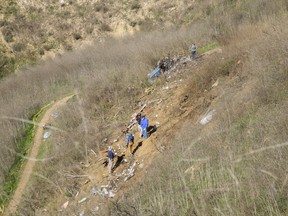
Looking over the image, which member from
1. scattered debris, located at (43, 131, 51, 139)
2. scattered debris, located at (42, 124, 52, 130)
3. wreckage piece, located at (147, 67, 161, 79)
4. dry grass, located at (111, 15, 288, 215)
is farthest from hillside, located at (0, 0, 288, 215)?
scattered debris, located at (43, 131, 51, 139)

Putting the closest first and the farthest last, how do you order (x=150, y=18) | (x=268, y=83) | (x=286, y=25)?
1. (x=268, y=83)
2. (x=286, y=25)
3. (x=150, y=18)

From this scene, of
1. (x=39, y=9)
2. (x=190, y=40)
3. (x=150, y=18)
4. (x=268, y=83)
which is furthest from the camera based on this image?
(x=39, y=9)

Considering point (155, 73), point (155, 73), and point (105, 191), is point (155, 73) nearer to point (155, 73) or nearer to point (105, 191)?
point (155, 73)

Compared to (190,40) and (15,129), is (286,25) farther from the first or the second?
(15,129)

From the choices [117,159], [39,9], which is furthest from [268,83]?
[39,9]

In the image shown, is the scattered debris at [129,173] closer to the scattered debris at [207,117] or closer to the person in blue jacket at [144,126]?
the person in blue jacket at [144,126]

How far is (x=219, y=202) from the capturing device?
15.9 ft

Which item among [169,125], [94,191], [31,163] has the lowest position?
[31,163]

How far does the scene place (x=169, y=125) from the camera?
1061 cm

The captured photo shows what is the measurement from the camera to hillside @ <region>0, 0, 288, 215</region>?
520 cm

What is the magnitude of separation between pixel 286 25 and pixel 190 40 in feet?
27.5

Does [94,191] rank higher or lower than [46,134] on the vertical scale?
higher

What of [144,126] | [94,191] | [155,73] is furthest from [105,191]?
[155,73]

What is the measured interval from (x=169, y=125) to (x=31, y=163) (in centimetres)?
591
